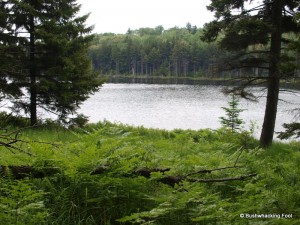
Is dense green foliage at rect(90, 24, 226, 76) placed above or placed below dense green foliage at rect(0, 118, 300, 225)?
above

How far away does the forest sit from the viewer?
11.1 ft

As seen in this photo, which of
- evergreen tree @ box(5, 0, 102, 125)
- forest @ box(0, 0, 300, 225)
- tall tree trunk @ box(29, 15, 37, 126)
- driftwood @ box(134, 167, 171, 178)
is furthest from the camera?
tall tree trunk @ box(29, 15, 37, 126)

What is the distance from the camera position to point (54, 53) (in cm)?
1622

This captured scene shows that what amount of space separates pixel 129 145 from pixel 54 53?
1254cm

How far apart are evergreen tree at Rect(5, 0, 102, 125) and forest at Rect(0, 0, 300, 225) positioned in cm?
6

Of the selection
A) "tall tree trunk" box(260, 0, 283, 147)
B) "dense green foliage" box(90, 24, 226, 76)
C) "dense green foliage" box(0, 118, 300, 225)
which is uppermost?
"dense green foliage" box(90, 24, 226, 76)

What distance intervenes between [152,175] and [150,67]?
469 feet

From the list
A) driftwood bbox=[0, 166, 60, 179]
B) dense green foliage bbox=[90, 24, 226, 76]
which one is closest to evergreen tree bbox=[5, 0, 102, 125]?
driftwood bbox=[0, 166, 60, 179]

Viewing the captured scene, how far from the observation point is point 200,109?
38.6 metres

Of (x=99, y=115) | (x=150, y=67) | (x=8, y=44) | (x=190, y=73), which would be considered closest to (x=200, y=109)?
(x=99, y=115)

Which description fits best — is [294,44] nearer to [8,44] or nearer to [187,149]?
[187,149]

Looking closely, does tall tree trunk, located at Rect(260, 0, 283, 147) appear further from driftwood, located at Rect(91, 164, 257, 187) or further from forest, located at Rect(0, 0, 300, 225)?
driftwood, located at Rect(91, 164, 257, 187)

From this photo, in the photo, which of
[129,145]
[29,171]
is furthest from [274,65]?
[29,171]

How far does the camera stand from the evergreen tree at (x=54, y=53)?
15.7m
